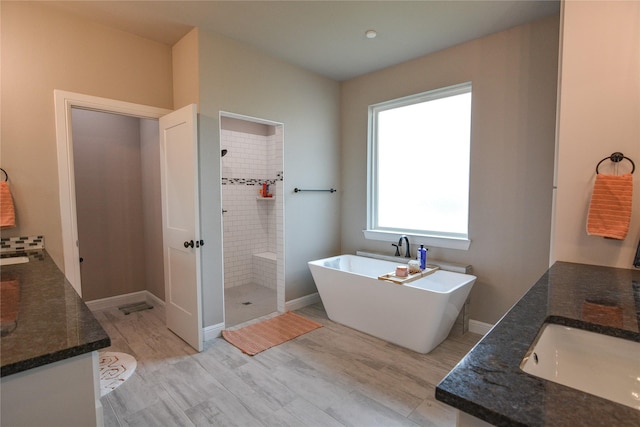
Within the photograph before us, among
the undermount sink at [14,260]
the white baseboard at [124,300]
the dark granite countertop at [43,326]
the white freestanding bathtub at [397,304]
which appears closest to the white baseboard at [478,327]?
the white freestanding bathtub at [397,304]

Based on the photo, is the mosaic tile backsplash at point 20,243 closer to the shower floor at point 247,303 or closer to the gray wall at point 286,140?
the gray wall at point 286,140

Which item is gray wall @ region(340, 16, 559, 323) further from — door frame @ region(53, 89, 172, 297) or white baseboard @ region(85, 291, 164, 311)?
white baseboard @ region(85, 291, 164, 311)

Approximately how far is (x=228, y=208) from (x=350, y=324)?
2467 mm

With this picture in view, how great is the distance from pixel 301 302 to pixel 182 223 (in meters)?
1.74

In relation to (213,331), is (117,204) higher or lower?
higher

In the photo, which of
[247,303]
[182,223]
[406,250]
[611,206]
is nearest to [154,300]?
[247,303]

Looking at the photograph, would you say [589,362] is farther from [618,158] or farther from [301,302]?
[301,302]

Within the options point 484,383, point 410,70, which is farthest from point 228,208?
point 484,383

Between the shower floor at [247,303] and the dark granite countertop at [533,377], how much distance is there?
9.70 ft

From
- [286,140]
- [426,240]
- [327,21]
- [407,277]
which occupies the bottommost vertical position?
[407,277]

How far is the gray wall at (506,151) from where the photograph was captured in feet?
9.03

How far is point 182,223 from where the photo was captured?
2.99m

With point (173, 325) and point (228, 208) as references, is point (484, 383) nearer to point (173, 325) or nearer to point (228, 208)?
point (173, 325)

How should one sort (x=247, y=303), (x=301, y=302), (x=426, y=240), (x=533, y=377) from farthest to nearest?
(x=247, y=303) < (x=301, y=302) < (x=426, y=240) < (x=533, y=377)
